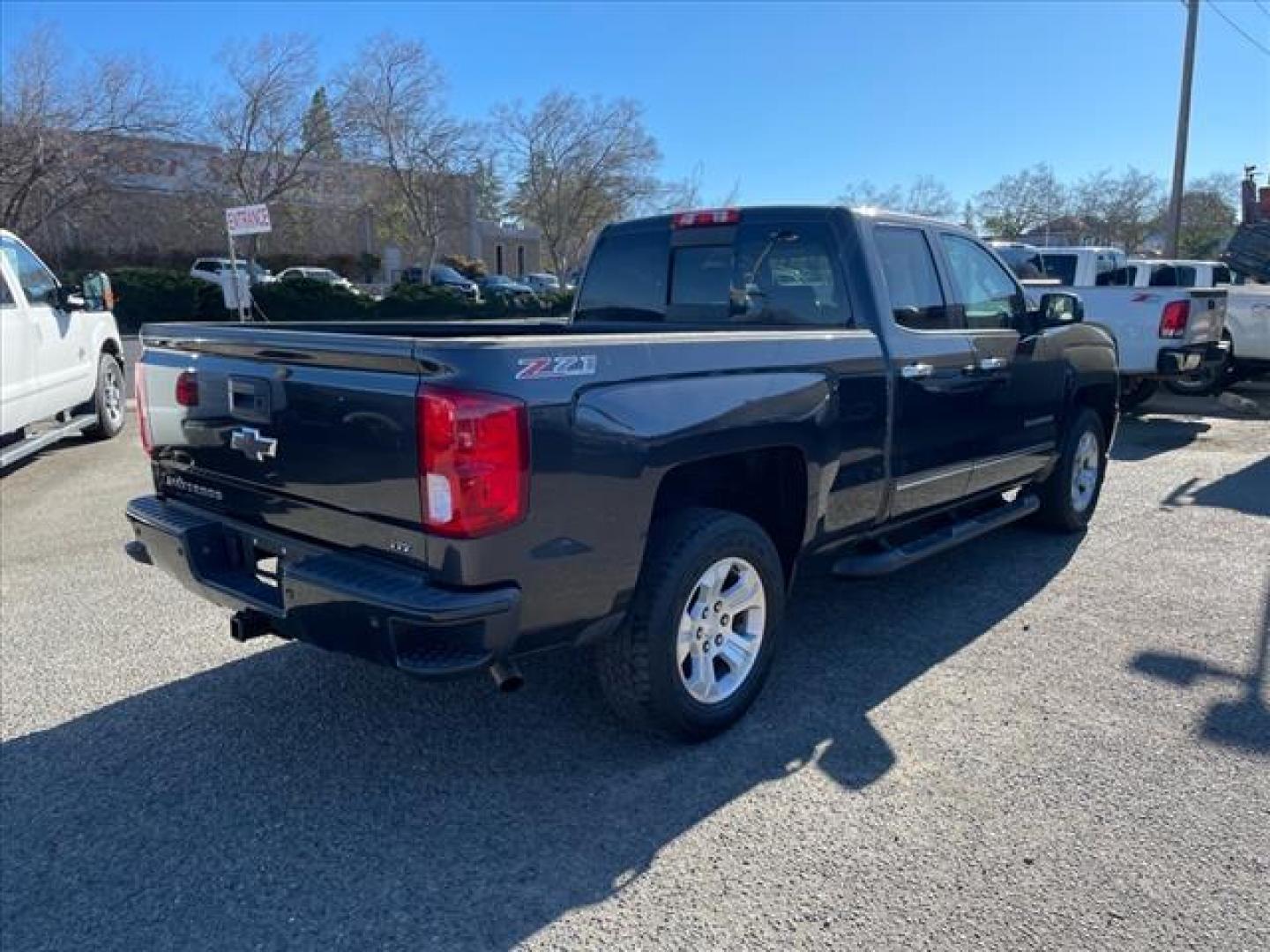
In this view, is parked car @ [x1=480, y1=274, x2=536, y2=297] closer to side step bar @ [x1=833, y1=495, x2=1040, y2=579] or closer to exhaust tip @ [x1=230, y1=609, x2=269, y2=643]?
side step bar @ [x1=833, y1=495, x2=1040, y2=579]

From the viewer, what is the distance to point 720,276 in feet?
14.8

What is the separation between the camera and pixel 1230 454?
9258 mm

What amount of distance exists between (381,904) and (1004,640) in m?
3.13

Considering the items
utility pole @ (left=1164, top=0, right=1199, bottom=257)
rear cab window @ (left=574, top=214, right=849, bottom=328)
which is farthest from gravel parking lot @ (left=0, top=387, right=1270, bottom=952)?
utility pole @ (left=1164, top=0, right=1199, bottom=257)

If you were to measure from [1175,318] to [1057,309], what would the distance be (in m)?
6.16

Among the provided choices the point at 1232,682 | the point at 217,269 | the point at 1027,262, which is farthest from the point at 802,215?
the point at 217,269

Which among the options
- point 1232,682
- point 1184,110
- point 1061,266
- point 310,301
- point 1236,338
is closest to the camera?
point 1232,682

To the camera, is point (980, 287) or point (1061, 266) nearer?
point (980, 287)

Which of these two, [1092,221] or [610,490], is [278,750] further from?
[1092,221]

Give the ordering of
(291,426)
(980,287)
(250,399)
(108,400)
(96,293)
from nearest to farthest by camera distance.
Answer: (291,426) < (250,399) < (980,287) < (96,293) < (108,400)

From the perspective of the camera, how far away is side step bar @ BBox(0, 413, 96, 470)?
23.9ft

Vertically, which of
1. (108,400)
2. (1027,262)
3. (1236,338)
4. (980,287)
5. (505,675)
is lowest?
(505,675)

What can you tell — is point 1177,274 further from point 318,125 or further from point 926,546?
point 318,125

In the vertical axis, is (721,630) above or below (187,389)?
below
